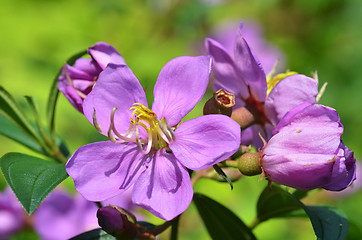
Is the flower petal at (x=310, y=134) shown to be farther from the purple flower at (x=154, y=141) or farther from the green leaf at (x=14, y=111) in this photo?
the green leaf at (x=14, y=111)

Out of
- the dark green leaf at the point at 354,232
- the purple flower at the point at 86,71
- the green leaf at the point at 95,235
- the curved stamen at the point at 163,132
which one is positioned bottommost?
the dark green leaf at the point at 354,232

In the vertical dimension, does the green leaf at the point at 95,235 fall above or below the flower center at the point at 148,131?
below

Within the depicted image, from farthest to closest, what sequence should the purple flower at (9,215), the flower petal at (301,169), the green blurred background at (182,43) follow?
the green blurred background at (182,43), the purple flower at (9,215), the flower petal at (301,169)

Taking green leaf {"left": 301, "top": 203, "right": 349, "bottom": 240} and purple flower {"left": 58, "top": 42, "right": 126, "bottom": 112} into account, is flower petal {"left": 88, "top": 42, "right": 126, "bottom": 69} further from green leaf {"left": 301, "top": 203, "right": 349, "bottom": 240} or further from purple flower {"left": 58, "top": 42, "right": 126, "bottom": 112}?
green leaf {"left": 301, "top": 203, "right": 349, "bottom": 240}

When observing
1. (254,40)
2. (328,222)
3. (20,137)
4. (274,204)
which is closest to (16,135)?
(20,137)

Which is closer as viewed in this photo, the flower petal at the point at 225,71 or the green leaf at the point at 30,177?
the green leaf at the point at 30,177

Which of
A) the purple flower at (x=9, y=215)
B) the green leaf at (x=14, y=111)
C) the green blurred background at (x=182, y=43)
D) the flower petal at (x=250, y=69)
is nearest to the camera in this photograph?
the flower petal at (x=250, y=69)

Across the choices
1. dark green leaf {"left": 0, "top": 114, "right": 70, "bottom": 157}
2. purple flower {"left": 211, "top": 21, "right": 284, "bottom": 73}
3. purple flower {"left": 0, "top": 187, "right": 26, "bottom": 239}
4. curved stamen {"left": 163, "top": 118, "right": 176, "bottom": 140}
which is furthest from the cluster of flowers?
purple flower {"left": 211, "top": 21, "right": 284, "bottom": 73}

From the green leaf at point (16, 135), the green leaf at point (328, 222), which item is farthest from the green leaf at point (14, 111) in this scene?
the green leaf at point (328, 222)
